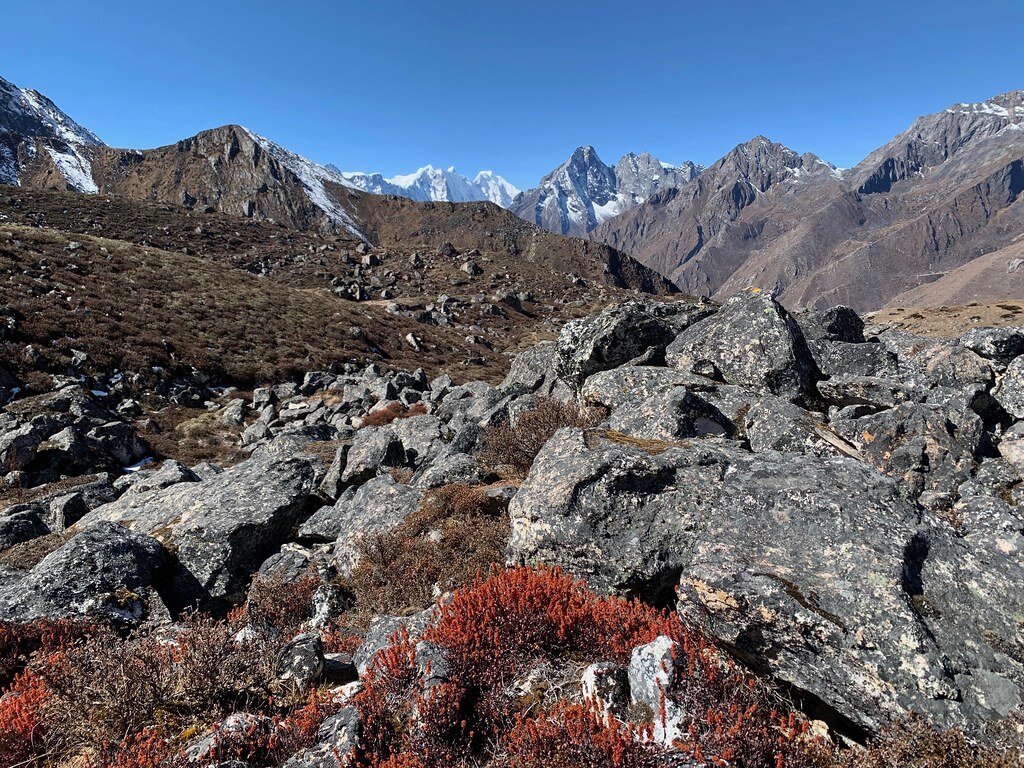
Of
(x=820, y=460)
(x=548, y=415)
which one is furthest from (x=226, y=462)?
(x=820, y=460)

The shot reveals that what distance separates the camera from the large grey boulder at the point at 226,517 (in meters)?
11.5

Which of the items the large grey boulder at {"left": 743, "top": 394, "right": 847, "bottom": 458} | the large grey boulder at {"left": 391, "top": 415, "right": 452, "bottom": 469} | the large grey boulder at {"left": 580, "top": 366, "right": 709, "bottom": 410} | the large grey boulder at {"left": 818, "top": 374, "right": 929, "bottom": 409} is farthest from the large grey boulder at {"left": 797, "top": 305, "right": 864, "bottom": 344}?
the large grey boulder at {"left": 391, "top": 415, "right": 452, "bottom": 469}

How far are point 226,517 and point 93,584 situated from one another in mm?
3147

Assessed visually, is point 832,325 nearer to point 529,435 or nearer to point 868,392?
point 868,392

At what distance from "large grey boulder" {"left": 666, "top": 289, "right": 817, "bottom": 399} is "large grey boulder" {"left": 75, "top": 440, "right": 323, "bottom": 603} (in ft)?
39.0

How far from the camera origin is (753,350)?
1269cm

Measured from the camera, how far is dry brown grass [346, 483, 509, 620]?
876 cm

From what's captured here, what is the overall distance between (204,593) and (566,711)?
10.3m

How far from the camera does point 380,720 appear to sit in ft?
15.5

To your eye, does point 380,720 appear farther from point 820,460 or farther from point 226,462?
point 226,462

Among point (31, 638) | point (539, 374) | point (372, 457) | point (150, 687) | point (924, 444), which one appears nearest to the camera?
point (150, 687)

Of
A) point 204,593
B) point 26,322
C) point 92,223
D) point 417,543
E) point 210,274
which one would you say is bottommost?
point 204,593

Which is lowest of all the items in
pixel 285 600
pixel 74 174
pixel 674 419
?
pixel 285 600

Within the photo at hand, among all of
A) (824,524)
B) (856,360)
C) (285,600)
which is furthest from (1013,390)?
(285,600)
